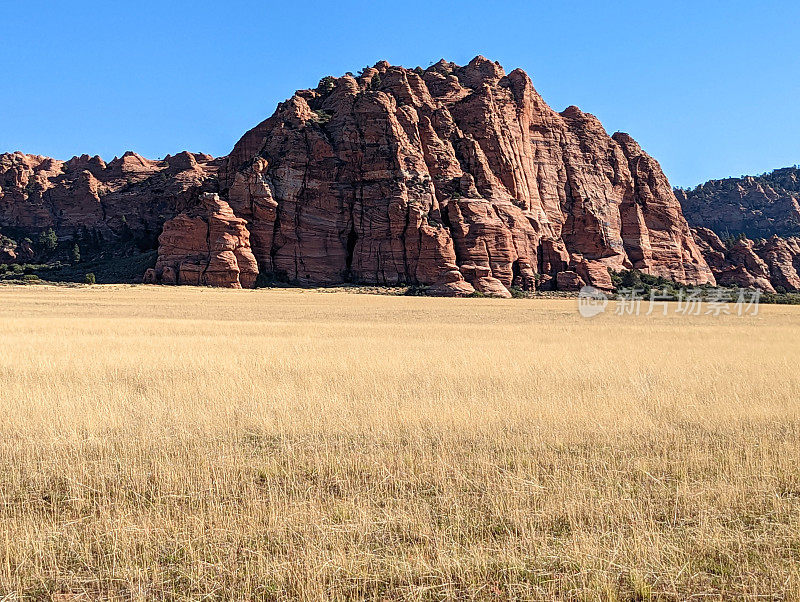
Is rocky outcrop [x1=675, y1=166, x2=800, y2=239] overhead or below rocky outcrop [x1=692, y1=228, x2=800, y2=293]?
overhead

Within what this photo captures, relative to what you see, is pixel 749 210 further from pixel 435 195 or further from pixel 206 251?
pixel 206 251

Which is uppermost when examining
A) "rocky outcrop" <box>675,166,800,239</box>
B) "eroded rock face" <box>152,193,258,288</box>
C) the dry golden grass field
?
"rocky outcrop" <box>675,166,800,239</box>

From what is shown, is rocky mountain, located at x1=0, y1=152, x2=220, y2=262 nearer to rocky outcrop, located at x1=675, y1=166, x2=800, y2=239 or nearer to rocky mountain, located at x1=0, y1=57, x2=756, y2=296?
rocky mountain, located at x1=0, y1=57, x2=756, y2=296

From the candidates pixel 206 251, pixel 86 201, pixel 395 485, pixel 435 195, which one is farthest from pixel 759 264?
pixel 86 201

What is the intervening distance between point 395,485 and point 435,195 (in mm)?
88621

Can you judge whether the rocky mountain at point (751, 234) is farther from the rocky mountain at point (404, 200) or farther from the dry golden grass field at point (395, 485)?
the dry golden grass field at point (395, 485)

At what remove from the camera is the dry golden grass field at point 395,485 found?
13.5 feet

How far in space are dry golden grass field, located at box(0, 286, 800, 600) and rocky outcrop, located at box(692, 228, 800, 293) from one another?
397ft

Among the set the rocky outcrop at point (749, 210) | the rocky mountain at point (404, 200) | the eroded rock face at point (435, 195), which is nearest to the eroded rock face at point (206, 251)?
the rocky mountain at point (404, 200)

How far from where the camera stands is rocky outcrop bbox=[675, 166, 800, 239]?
176 meters

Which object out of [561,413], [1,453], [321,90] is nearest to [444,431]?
[561,413]

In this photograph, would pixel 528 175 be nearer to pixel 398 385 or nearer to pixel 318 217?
pixel 318 217

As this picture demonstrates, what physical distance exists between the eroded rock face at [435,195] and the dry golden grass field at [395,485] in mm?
66308

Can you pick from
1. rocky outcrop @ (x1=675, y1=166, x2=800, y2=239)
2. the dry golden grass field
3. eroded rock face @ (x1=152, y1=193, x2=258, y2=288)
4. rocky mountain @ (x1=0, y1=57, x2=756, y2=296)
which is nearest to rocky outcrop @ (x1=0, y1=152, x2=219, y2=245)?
rocky mountain @ (x1=0, y1=57, x2=756, y2=296)
